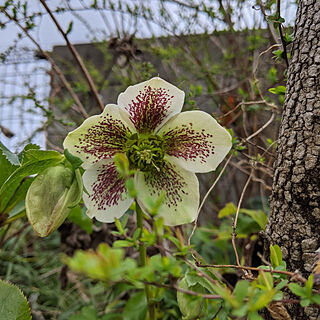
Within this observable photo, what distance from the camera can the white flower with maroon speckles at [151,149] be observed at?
37 cm

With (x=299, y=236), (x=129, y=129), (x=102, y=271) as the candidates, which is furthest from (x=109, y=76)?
(x=102, y=271)

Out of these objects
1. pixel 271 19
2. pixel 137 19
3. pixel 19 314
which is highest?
pixel 137 19

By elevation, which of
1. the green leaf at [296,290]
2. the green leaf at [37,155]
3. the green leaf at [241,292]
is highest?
the green leaf at [37,155]

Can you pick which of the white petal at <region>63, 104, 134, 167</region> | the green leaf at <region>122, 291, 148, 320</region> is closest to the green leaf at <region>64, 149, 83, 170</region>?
the white petal at <region>63, 104, 134, 167</region>

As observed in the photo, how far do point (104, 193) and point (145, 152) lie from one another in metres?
0.06

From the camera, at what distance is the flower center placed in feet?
1.28

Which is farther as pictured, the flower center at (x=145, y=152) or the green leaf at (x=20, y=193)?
the green leaf at (x=20, y=193)

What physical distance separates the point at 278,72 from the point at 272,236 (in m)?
0.58

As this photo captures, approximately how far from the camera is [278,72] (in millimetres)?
836

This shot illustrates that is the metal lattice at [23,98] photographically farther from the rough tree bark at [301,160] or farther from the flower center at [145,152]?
the rough tree bark at [301,160]

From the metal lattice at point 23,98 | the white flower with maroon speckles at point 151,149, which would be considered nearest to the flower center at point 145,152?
the white flower with maroon speckles at point 151,149

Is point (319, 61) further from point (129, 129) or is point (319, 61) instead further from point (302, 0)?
point (129, 129)

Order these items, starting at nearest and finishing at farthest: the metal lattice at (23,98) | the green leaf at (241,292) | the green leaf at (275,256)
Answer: the green leaf at (241,292)
the green leaf at (275,256)
the metal lattice at (23,98)

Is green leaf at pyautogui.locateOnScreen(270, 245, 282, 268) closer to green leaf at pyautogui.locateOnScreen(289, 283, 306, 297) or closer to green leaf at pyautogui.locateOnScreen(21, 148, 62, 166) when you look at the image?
green leaf at pyautogui.locateOnScreen(289, 283, 306, 297)
